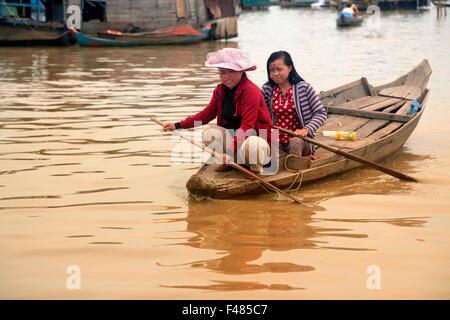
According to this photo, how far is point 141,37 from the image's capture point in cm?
1798

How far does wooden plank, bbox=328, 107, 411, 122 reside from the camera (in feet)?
20.5

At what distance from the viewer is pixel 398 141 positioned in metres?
5.92

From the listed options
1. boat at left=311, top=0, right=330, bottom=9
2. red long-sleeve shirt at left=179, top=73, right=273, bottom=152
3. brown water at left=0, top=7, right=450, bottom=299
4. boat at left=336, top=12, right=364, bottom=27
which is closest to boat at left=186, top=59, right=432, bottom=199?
brown water at left=0, top=7, right=450, bottom=299

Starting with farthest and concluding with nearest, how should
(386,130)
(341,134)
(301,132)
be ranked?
(386,130) → (341,134) → (301,132)

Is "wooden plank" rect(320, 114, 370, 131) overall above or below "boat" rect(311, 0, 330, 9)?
below

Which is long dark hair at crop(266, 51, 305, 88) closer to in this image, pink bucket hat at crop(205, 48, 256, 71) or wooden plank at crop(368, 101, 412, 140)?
pink bucket hat at crop(205, 48, 256, 71)

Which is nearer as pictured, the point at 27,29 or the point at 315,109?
the point at 315,109

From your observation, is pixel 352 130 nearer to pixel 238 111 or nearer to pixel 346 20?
pixel 238 111

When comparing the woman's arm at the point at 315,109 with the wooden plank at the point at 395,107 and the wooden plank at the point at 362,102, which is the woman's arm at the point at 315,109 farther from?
the wooden plank at the point at 395,107

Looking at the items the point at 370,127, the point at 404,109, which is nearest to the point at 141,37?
the point at 404,109

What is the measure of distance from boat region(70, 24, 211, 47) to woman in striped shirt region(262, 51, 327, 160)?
13.6m

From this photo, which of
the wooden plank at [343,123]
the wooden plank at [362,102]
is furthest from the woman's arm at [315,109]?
A: the wooden plank at [362,102]

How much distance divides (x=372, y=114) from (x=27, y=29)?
14.0m
